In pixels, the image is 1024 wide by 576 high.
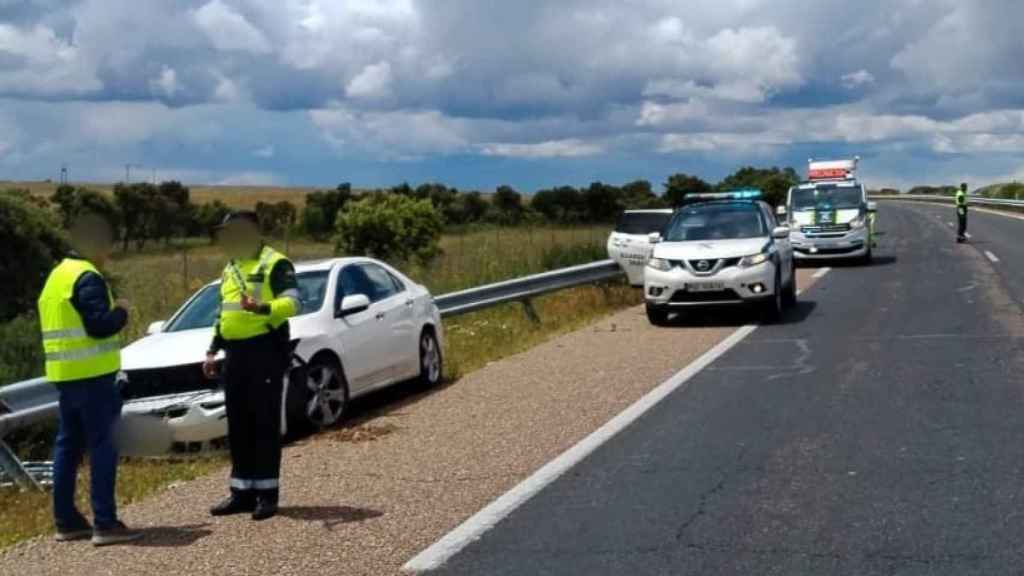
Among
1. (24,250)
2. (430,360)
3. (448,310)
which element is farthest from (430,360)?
(24,250)

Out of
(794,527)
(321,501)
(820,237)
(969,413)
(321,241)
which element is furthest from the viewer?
(321,241)

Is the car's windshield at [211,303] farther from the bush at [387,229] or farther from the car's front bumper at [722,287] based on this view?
the bush at [387,229]

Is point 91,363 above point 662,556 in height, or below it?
above

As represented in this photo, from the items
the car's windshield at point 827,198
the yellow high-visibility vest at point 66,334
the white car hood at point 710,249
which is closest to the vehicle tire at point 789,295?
the white car hood at point 710,249

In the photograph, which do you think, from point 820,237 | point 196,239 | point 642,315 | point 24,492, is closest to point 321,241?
point 196,239

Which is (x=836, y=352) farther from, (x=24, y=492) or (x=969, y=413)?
(x=24, y=492)

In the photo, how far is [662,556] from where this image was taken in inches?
247

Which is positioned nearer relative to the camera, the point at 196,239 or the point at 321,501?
the point at 321,501

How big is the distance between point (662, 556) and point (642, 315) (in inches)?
533

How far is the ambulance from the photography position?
95.2 feet

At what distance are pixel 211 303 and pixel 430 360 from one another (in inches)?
90.4

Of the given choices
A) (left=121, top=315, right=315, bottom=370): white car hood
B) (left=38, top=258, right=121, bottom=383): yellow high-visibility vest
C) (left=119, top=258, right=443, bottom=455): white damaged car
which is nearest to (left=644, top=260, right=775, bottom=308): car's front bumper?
(left=119, top=258, right=443, bottom=455): white damaged car

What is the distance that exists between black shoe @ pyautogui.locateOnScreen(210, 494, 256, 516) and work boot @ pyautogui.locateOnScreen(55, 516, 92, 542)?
73cm

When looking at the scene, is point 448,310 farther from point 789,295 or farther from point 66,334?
point 66,334
